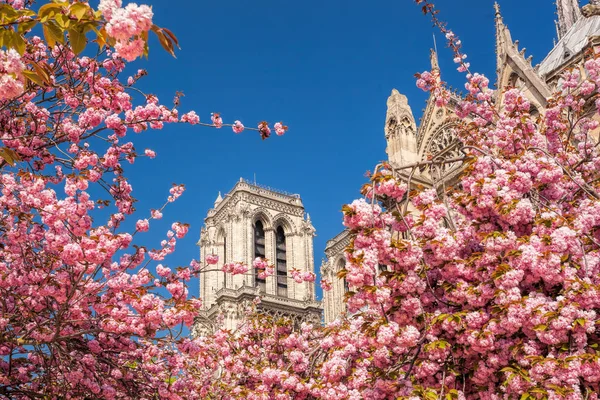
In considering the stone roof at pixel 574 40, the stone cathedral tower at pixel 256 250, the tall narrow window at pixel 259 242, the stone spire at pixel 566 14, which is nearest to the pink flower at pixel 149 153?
the stone roof at pixel 574 40

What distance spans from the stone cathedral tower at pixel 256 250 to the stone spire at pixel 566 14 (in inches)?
1030

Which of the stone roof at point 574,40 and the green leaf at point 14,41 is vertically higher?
the stone roof at point 574,40

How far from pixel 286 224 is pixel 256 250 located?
3904 millimetres

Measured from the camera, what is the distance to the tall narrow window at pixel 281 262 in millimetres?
54162

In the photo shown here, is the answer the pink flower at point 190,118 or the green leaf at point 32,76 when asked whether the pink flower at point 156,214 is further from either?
the green leaf at point 32,76

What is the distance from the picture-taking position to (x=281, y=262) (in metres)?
55.3

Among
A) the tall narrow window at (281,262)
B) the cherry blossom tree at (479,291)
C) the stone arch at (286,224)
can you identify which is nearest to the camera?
the cherry blossom tree at (479,291)

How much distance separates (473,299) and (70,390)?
5.75 m

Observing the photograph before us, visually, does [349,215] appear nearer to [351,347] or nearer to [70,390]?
[351,347]

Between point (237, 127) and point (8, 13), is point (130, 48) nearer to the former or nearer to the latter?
point (8, 13)

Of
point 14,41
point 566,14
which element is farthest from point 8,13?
Result: point 566,14

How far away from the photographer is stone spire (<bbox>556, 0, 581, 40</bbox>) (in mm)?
34875

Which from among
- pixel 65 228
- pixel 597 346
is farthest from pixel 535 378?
pixel 65 228

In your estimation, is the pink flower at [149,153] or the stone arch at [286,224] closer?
the pink flower at [149,153]
